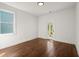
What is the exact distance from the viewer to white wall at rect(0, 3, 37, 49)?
140 cm

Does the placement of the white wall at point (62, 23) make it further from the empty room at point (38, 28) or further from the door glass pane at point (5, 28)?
the door glass pane at point (5, 28)

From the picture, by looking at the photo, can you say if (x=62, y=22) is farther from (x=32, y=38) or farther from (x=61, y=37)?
(x=32, y=38)

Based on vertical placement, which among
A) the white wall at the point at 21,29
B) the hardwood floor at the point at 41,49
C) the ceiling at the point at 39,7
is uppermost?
the ceiling at the point at 39,7

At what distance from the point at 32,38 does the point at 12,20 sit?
18.5 inches

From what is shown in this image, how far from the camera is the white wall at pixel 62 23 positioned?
1405 millimetres

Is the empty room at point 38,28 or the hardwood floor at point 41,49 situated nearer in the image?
the empty room at point 38,28

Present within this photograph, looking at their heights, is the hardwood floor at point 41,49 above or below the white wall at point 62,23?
below

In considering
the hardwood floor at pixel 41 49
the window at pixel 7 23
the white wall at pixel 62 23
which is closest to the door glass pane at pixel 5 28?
the window at pixel 7 23

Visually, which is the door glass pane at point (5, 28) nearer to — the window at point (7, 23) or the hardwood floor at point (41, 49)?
the window at point (7, 23)

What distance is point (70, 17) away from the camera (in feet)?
4.60

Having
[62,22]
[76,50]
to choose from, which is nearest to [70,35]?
[62,22]

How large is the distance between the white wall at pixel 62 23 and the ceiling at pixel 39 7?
0.25ft

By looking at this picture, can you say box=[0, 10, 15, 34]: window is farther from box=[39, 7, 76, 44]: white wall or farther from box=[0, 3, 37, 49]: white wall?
box=[39, 7, 76, 44]: white wall

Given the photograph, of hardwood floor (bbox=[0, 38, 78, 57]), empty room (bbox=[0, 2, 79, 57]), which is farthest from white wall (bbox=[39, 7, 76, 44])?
hardwood floor (bbox=[0, 38, 78, 57])
